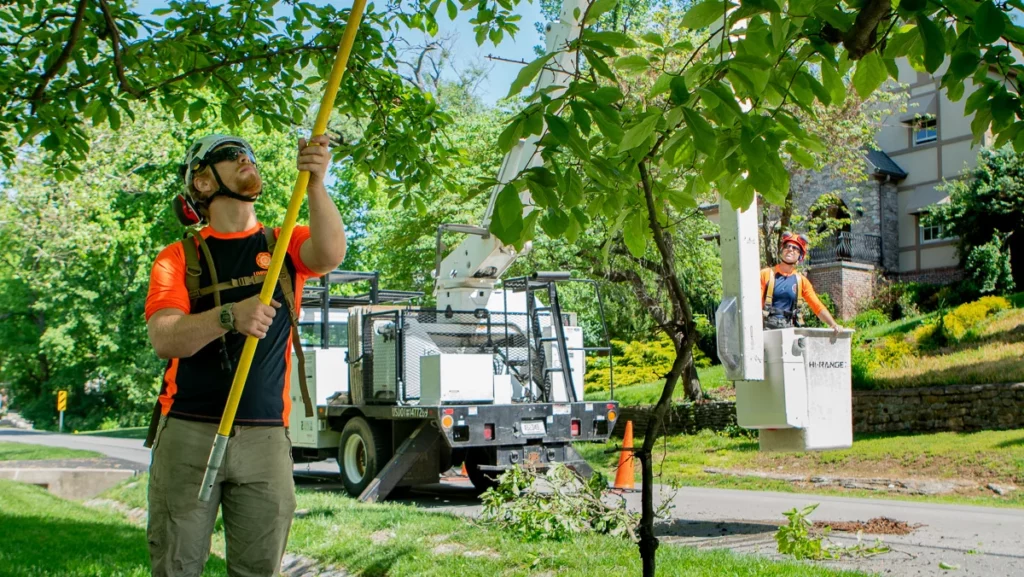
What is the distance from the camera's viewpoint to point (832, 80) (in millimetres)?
3654

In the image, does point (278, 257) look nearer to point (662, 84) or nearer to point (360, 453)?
point (662, 84)

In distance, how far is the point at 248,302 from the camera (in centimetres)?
331

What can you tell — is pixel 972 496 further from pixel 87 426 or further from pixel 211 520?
pixel 87 426

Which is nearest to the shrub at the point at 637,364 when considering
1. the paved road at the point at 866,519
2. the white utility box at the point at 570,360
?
the paved road at the point at 866,519

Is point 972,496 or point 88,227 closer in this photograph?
point 972,496

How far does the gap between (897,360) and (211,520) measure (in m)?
19.1

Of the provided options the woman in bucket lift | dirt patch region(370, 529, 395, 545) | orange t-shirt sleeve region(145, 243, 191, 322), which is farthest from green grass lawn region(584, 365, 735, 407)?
orange t-shirt sleeve region(145, 243, 191, 322)

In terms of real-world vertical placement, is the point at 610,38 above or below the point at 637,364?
above

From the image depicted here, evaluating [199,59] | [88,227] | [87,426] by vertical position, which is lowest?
[87,426]

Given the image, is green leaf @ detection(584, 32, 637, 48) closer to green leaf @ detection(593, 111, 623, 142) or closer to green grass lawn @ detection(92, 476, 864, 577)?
green leaf @ detection(593, 111, 623, 142)

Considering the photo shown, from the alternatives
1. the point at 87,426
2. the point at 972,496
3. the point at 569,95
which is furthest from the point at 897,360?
the point at 87,426

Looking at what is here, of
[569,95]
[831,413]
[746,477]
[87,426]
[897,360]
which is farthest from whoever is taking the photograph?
[87,426]

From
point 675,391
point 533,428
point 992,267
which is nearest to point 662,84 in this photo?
point 533,428

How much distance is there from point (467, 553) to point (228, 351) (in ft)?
13.2
